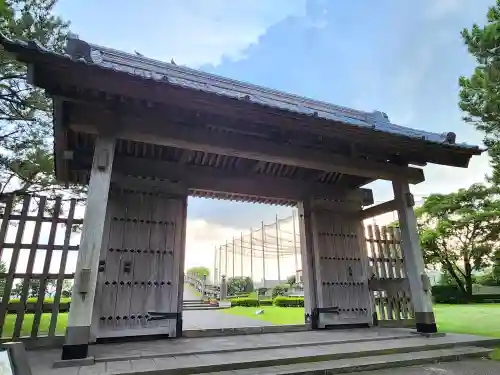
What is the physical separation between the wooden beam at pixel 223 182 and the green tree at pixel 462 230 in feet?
40.3

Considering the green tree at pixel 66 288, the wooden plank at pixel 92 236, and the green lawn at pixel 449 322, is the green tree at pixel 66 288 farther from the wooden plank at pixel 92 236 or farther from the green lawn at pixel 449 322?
the wooden plank at pixel 92 236

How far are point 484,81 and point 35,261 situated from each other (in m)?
6.89

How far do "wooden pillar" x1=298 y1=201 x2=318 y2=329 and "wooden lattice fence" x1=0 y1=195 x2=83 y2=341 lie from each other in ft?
11.6

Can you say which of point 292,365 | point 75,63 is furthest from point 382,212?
point 75,63

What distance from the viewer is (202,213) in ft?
60.1

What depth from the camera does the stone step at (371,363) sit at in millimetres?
2549

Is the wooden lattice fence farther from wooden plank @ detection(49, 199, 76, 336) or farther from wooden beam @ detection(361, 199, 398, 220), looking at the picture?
wooden beam @ detection(361, 199, 398, 220)

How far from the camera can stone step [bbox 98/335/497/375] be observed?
2.53 meters

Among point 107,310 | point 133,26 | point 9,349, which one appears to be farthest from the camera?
point 133,26

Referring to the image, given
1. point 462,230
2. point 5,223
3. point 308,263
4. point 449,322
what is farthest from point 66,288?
point 462,230

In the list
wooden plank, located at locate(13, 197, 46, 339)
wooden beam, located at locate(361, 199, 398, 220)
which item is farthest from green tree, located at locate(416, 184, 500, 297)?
wooden plank, located at locate(13, 197, 46, 339)

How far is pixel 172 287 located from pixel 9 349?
9.51 ft

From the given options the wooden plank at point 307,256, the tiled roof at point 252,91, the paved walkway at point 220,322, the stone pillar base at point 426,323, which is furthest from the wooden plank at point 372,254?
the paved walkway at point 220,322

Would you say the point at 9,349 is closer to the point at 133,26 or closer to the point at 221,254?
the point at 133,26
